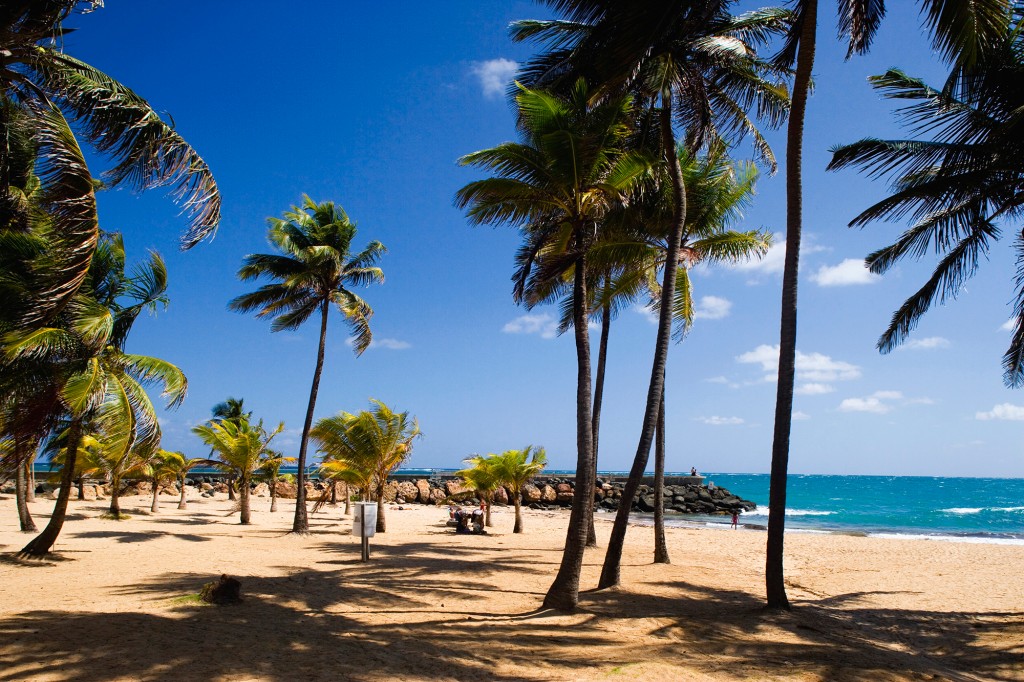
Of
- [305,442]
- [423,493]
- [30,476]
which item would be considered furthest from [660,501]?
[423,493]

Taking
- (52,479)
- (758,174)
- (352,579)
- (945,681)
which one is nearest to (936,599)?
(945,681)

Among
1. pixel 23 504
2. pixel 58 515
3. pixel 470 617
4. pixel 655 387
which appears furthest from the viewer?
pixel 23 504

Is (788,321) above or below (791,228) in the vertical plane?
below

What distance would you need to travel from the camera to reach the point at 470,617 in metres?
8.56

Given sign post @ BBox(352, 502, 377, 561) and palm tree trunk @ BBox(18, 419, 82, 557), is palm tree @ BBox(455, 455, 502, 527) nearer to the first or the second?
sign post @ BBox(352, 502, 377, 561)

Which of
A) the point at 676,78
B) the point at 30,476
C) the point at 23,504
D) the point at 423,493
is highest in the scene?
the point at 676,78

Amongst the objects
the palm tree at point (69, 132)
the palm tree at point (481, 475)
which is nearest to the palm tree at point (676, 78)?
the palm tree at point (69, 132)

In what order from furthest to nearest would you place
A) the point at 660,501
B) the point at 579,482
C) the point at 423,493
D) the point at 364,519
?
the point at 423,493
the point at 660,501
the point at 364,519
the point at 579,482

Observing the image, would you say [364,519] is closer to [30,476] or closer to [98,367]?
[98,367]

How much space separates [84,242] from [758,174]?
13329 mm

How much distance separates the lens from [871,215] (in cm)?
1063

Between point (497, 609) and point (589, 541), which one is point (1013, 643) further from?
point (589, 541)

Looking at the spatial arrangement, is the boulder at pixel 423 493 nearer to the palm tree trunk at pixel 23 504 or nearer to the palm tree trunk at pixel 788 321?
the palm tree trunk at pixel 23 504

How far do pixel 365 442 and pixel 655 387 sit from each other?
11.6m
